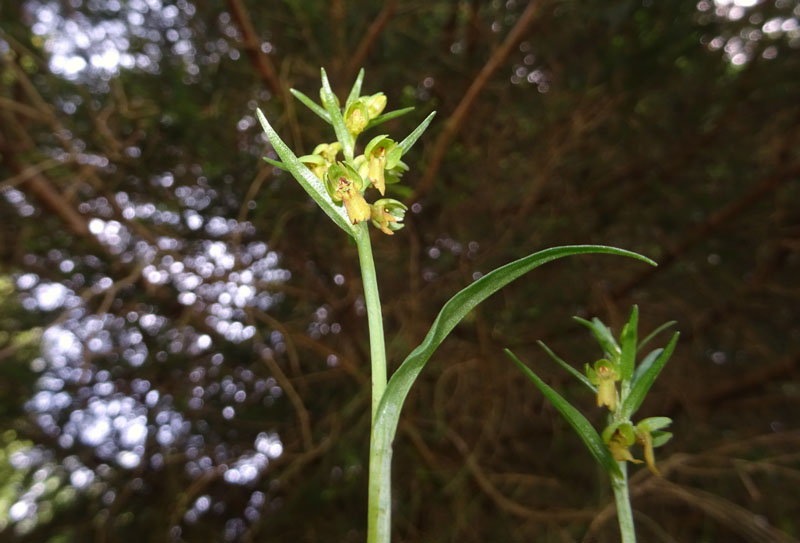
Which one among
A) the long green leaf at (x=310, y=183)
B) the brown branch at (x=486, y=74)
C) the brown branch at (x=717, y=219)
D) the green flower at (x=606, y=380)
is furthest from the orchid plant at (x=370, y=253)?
the brown branch at (x=717, y=219)

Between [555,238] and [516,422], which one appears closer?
[555,238]

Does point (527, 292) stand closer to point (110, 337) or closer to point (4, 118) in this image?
point (110, 337)

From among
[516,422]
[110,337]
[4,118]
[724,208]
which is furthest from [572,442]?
[4,118]

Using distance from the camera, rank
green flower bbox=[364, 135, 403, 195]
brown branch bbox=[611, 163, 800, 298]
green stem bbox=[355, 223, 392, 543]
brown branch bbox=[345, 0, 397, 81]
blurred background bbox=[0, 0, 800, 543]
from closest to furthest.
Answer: green stem bbox=[355, 223, 392, 543] → green flower bbox=[364, 135, 403, 195] → brown branch bbox=[345, 0, 397, 81] → blurred background bbox=[0, 0, 800, 543] → brown branch bbox=[611, 163, 800, 298]

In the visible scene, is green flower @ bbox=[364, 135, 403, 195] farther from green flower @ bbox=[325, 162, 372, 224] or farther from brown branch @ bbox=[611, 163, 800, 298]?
brown branch @ bbox=[611, 163, 800, 298]

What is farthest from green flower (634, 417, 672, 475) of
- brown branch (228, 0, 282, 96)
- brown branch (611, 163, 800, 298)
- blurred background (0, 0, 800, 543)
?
brown branch (611, 163, 800, 298)

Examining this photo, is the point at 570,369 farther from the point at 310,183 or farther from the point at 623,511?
the point at 310,183
